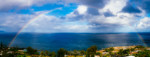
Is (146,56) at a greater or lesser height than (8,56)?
lesser

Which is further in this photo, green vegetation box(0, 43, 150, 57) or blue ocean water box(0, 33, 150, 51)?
blue ocean water box(0, 33, 150, 51)

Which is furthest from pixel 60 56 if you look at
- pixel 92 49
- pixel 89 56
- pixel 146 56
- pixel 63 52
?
pixel 146 56

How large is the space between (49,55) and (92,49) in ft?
33.9

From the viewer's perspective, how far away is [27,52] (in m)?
30.3

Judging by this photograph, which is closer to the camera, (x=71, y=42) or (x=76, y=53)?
(x=76, y=53)

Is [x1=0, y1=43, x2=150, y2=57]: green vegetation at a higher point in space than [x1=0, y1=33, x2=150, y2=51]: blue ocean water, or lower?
lower

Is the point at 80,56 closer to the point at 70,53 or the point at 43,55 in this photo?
the point at 70,53

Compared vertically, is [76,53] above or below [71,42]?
below

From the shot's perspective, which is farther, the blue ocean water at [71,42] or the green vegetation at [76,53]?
the blue ocean water at [71,42]

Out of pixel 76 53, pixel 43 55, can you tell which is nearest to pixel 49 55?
pixel 43 55

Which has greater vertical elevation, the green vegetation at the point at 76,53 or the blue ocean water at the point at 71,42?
the blue ocean water at the point at 71,42

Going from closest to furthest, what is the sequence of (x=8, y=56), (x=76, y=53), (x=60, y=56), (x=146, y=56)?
(x=146, y=56), (x=8, y=56), (x=60, y=56), (x=76, y=53)

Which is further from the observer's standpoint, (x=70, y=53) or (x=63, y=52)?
(x=70, y=53)

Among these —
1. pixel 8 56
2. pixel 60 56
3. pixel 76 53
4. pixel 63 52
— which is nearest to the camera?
pixel 8 56
